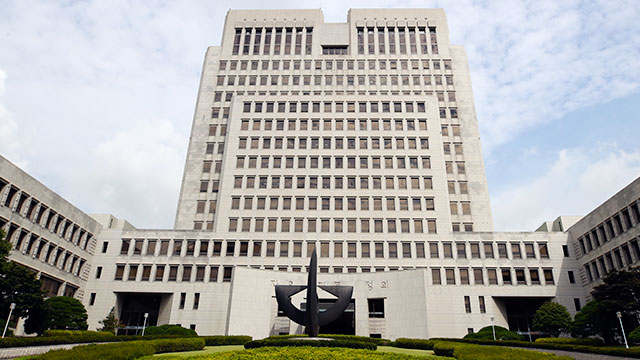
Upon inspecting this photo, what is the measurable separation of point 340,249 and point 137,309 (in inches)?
1212

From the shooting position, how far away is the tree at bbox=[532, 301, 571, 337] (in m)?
50.8

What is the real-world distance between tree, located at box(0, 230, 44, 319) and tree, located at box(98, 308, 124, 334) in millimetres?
18916

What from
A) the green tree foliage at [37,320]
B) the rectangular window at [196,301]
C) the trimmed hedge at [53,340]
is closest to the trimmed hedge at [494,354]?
the trimmed hedge at [53,340]

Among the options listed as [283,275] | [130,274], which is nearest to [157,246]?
[130,274]

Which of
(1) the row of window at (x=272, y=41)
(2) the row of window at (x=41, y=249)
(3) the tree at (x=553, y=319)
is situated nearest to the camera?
(2) the row of window at (x=41, y=249)

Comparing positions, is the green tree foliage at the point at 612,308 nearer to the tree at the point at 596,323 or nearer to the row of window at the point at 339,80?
the tree at the point at 596,323

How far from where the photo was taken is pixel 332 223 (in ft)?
219

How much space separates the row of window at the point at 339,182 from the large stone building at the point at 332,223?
0.66 ft

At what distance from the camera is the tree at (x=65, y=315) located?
44.8 meters

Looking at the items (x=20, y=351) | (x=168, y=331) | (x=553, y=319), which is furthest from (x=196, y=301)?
(x=553, y=319)

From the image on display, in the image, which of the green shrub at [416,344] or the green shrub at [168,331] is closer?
the green shrub at [416,344]

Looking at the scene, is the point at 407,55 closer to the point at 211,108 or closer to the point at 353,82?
the point at 353,82

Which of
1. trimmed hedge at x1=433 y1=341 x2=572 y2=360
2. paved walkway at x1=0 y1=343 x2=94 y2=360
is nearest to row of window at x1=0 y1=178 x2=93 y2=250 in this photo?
paved walkway at x1=0 y1=343 x2=94 y2=360

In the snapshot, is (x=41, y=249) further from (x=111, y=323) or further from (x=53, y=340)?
(x=53, y=340)
